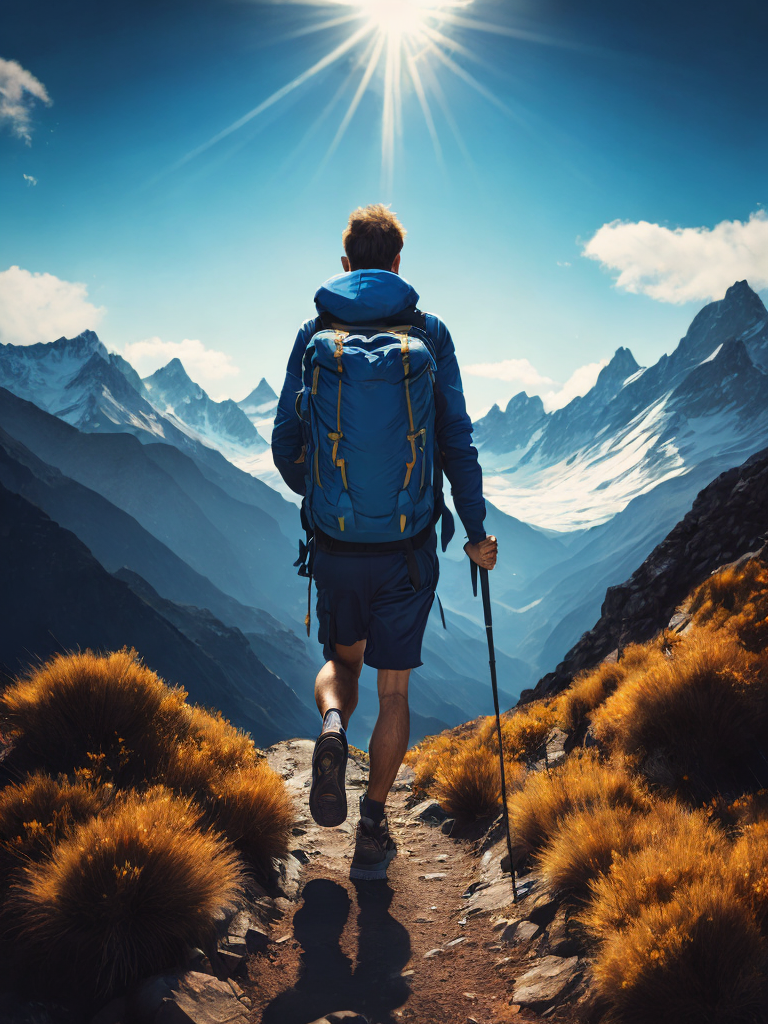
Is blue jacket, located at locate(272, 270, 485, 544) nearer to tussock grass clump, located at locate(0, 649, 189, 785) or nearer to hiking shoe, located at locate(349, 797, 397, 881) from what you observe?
tussock grass clump, located at locate(0, 649, 189, 785)

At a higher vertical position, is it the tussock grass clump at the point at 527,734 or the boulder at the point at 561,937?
the tussock grass clump at the point at 527,734

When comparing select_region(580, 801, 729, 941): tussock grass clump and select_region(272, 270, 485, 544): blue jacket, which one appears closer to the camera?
select_region(580, 801, 729, 941): tussock grass clump

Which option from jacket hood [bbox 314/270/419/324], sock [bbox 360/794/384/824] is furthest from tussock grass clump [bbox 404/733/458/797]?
jacket hood [bbox 314/270/419/324]

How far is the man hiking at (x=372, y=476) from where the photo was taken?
3299 mm

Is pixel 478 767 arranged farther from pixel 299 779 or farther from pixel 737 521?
pixel 737 521

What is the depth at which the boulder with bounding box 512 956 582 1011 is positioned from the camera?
2.45 m

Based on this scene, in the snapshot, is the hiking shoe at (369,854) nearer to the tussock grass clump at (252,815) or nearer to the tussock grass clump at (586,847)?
the tussock grass clump at (252,815)

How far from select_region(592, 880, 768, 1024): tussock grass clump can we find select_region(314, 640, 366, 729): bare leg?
1818 millimetres

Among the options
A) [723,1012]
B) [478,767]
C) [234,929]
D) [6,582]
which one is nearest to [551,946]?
[723,1012]

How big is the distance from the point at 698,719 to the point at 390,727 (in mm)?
2062

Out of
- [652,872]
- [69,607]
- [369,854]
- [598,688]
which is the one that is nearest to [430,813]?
[369,854]

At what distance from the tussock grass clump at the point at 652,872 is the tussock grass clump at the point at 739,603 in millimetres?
2187

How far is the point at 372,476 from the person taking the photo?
332cm

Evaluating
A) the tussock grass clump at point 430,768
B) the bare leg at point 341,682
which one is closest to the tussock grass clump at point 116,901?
the bare leg at point 341,682
